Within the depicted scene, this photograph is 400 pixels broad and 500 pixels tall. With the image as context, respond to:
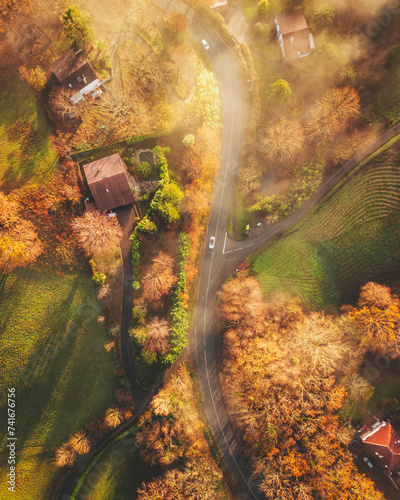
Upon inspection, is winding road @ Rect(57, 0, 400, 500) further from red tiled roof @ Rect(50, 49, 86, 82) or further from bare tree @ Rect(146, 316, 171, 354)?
red tiled roof @ Rect(50, 49, 86, 82)

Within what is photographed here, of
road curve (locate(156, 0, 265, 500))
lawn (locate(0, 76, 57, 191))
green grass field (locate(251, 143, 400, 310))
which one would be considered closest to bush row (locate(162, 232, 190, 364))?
road curve (locate(156, 0, 265, 500))

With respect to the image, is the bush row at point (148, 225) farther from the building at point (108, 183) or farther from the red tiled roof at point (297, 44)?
the red tiled roof at point (297, 44)

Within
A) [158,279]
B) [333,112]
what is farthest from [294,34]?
[158,279]

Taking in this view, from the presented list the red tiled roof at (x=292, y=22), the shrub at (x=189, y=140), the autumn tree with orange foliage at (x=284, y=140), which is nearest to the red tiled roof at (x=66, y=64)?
the shrub at (x=189, y=140)

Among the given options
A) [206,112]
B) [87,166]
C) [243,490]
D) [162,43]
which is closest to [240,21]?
[162,43]

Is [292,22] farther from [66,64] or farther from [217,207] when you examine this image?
[66,64]

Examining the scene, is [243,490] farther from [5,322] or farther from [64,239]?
[64,239]
